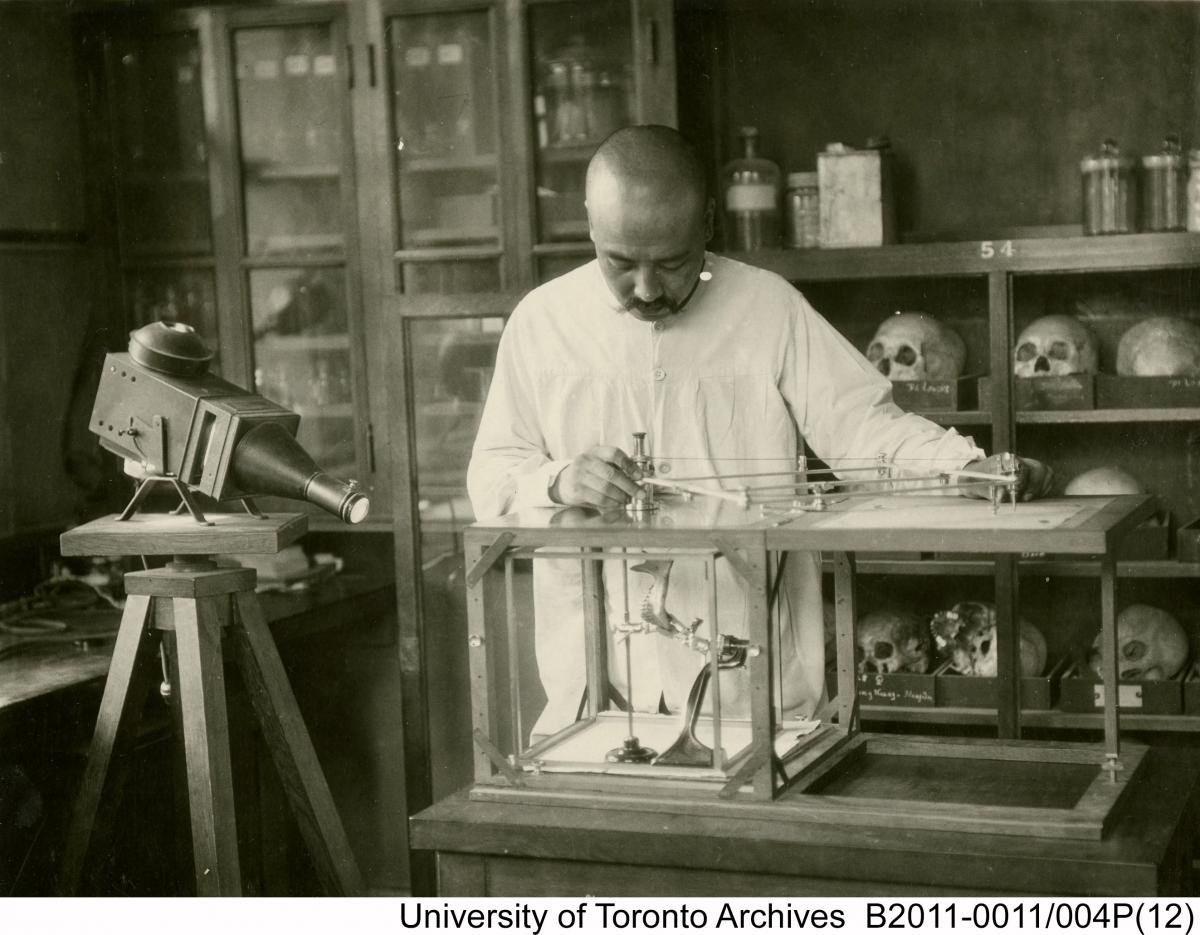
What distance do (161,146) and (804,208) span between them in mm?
1765

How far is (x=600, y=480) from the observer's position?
2.00 meters

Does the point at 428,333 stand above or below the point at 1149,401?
above

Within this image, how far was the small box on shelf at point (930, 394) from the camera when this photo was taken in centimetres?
359

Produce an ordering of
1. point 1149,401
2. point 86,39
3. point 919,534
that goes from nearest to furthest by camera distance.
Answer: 1. point 919,534
2. point 1149,401
3. point 86,39

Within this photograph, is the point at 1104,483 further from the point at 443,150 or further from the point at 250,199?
the point at 250,199

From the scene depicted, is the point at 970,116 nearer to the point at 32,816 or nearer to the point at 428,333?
the point at 428,333

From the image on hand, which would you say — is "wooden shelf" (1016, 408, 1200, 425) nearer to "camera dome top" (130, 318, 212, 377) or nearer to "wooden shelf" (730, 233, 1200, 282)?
"wooden shelf" (730, 233, 1200, 282)

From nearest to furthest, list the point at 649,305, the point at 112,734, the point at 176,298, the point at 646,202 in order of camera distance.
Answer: the point at 646,202
the point at 649,305
the point at 112,734
the point at 176,298

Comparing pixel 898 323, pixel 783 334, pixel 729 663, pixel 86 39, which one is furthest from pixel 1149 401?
pixel 86 39

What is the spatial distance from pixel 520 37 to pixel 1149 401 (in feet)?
5.72

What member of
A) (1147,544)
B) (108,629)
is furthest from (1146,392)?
(108,629)

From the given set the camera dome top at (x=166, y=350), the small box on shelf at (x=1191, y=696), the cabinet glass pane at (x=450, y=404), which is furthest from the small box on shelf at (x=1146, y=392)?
the camera dome top at (x=166, y=350)

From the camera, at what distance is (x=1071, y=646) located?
3922mm

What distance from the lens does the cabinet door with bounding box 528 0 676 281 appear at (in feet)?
11.9
